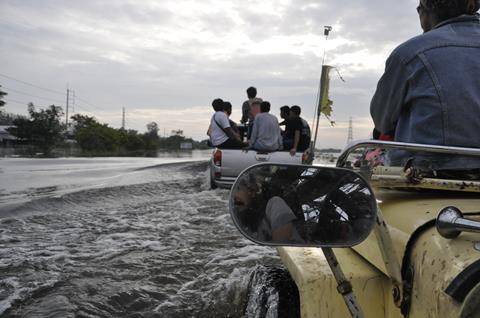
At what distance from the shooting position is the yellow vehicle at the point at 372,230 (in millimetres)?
1121

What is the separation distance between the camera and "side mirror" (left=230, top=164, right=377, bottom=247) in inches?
50.5

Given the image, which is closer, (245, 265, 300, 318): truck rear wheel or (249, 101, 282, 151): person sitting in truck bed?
(245, 265, 300, 318): truck rear wheel

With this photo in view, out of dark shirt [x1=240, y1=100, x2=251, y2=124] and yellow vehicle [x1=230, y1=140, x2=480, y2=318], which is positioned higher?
dark shirt [x1=240, y1=100, x2=251, y2=124]

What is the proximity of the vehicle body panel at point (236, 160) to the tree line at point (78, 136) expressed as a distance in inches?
1019

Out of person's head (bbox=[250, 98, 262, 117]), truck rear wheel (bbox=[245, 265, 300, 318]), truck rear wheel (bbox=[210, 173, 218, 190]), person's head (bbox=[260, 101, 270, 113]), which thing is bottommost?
truck rear wheel (bbox=[210, 173, 218, 190])

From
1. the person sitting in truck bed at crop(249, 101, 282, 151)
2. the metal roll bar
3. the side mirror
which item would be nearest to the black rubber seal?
the side mirror

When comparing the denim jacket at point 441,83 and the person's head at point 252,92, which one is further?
the person's head at point 252,92

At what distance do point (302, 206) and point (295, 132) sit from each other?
9.46m

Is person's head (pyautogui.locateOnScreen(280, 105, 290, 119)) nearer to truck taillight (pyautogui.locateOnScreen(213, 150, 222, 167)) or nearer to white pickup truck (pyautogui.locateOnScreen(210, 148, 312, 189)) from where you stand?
white pickup truck (pyautogui.locateOnScreen(210, 148, 312, 189))

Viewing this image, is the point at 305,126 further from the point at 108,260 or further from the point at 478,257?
the point at 478,257

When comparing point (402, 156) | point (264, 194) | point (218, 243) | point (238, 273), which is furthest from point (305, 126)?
point (264, 194)

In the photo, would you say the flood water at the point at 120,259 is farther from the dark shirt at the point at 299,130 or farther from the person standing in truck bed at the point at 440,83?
the dark shirt at the point at 299,130

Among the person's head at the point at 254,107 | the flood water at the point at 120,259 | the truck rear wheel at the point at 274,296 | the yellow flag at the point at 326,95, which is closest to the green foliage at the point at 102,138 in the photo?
the person's head at the point at 254,107

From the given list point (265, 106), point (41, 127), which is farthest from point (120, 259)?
point (41, 127)
